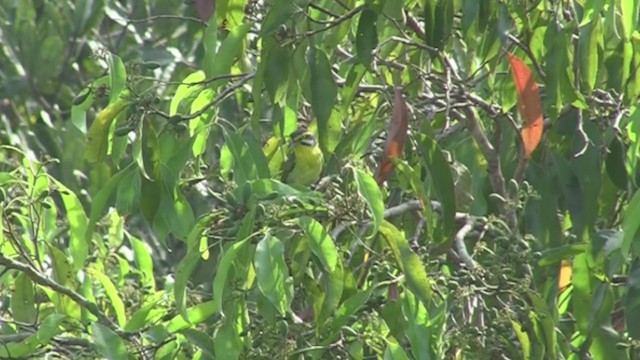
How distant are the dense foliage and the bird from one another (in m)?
0.12

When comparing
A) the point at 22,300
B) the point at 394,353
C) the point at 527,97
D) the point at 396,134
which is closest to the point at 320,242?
the point at 394,353

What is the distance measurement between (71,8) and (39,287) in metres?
4.34

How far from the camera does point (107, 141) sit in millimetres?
3250

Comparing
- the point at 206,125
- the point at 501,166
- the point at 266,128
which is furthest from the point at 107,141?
the point at 266,128

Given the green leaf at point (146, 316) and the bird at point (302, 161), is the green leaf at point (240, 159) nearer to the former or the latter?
the green leaf at point (146, 316)

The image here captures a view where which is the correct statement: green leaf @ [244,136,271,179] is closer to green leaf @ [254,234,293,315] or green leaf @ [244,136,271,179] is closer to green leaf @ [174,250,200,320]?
green leaf @ [174,250,200,320]

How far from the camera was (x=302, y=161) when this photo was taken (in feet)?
13.5

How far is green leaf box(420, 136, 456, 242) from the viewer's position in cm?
314

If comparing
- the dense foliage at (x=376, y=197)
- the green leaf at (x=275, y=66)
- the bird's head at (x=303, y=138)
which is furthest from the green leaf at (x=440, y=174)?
the bird's head at (x=303, y=138)

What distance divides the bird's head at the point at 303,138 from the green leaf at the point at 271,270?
4.24ft

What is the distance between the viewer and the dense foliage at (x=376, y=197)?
2908mm

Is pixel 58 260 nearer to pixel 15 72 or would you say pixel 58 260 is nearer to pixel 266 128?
pixel 266 128

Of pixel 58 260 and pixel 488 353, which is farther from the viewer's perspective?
pixel 58 260

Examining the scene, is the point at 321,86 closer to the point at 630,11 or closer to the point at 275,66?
the point at 275,66
